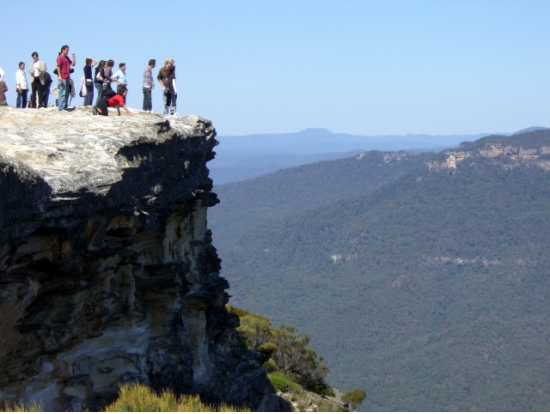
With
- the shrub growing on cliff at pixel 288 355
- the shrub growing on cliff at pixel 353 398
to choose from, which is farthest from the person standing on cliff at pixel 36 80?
the shrub growing on cliff at pixel 353 398

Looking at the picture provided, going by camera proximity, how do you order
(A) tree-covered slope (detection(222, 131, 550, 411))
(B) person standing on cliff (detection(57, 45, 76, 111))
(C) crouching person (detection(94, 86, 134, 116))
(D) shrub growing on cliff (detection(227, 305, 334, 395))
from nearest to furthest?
(C) crouching person (detection(94, 86, 134, 116)) < (B) person standing on cliff (detection(57, 45, 76, 111)) < (D) shrub growing on cliff (detection(227, 305, 334, 395)) < (A) tree-covered slope (detection(222, 131, 550, 411))

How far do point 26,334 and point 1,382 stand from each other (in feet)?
2.90

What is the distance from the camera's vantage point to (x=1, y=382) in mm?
11648

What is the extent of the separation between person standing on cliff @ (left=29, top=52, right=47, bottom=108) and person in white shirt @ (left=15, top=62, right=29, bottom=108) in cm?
20

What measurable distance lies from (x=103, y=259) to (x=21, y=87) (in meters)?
7.74

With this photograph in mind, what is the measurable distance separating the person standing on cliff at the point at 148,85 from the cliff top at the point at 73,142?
301cm

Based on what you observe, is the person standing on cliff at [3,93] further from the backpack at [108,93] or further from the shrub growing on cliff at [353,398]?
the shrub growing on cliff at [353,398]

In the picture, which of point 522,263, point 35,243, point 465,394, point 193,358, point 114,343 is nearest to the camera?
point 35,243

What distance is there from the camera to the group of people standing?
17.5 metres

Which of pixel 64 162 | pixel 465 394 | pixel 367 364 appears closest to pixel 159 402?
pixel 64 162

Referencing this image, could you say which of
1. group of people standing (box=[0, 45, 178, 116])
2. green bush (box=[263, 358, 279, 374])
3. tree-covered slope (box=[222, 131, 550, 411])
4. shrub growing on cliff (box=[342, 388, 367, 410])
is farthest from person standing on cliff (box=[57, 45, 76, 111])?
tree-covered slope (box=[222, 131, 550, 411])

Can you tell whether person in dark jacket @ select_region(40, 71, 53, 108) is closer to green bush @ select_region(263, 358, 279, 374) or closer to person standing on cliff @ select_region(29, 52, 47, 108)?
person standing on cliff @ select_region(29, 52, 47, 108)

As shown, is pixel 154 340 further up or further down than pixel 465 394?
further up

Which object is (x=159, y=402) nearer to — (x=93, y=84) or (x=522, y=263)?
(x=93, y=84)
